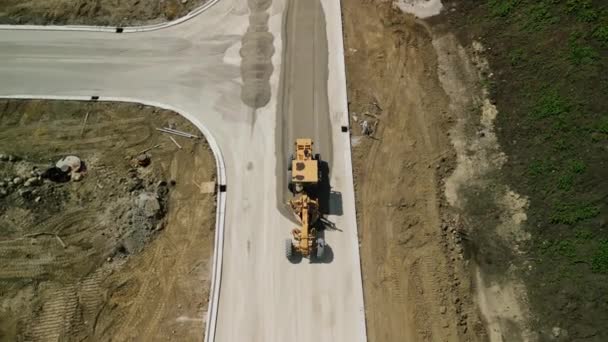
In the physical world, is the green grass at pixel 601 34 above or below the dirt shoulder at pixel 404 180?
above

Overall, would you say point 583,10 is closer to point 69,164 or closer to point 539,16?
point 539,16

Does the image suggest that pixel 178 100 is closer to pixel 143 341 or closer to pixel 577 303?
pixel 143 341

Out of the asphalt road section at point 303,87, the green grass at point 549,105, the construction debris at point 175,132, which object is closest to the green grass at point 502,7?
the green grass at point 549,105

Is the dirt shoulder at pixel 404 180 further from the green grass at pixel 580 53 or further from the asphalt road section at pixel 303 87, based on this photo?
the green grass at pixel 580 53

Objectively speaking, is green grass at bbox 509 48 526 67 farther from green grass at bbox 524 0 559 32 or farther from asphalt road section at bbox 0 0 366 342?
asphalt road section at bbox 0 0 366 342

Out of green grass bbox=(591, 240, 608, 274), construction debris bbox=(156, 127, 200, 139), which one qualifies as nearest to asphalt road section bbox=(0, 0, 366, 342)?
construction debris bbox=(156, 127, 200, 139)

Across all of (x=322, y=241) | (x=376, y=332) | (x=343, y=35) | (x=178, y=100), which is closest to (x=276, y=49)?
(x=343, y=35)

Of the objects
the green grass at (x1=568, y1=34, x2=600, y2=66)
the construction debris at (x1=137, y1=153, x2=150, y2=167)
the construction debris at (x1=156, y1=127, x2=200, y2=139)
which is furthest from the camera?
the construction debris at (x1=156, y1=127, x2=200, y2=139)
